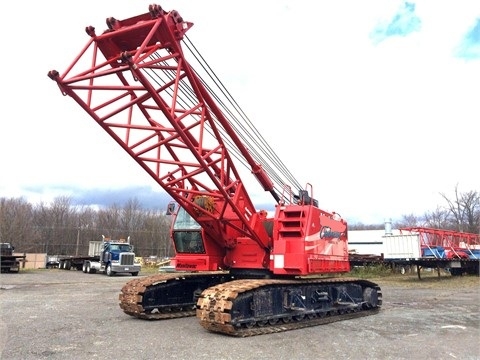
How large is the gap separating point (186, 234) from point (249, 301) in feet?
9.26

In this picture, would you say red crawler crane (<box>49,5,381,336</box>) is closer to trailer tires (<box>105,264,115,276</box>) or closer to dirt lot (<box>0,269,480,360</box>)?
dirt lot (<box>0,269,480,360</box>)

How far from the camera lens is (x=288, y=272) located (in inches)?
398

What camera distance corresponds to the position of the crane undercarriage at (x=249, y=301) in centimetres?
865

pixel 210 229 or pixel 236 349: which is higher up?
pixel 210 229

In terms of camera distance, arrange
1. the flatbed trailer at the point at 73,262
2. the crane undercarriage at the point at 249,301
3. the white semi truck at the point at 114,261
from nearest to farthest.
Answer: the crane undercarriage at the point at 249,301 < the white semi truck at the point at 114,261 < the flatbed trailer at the point at 73,262

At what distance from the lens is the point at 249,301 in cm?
917

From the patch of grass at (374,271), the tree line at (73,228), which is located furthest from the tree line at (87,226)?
the patch of grass at (374,271)

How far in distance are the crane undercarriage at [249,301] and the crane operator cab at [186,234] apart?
0.95 metres

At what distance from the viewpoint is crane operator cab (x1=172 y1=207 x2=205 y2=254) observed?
10977 millimetres

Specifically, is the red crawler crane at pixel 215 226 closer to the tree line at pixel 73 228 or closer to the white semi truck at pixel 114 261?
the white semi truck at pixel 114 261

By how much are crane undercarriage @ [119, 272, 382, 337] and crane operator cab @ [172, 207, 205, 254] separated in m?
0.95

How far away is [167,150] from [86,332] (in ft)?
14.1

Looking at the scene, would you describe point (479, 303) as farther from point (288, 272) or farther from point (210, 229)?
point (210, 229)

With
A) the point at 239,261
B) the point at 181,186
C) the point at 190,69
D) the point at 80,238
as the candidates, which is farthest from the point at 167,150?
the point at 80,238
